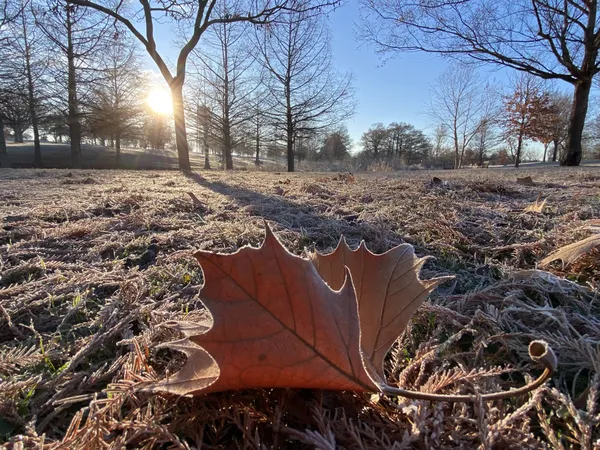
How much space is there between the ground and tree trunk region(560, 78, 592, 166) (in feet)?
30.7

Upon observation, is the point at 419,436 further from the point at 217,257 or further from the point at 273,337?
the point at 217,257

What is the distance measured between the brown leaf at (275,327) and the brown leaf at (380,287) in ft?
0.38

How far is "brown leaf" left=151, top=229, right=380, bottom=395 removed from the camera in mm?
417

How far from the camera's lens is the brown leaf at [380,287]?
1.76 ft

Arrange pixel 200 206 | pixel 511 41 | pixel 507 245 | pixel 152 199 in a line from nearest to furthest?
pixel 507 245 < pixel 200 206 < pixel 152 199 < pixel 511 41

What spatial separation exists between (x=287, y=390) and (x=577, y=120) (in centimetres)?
1146

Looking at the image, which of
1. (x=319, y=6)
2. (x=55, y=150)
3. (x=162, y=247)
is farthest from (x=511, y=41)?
(x=55, y=150)

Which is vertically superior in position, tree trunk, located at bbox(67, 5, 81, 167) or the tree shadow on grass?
tree trunk, located at bbox(67, 5, 81, 167)

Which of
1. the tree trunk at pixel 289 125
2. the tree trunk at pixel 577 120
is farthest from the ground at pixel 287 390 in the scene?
the tree trunk at pixel 289 125

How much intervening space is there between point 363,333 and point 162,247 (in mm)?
1148

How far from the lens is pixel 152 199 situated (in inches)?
96.2

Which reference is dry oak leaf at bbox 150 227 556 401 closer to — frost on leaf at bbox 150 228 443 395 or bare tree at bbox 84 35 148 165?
frost on leaf at bbox 150 228 443 395

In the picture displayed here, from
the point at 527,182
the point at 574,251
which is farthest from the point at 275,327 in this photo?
the point at 527,182

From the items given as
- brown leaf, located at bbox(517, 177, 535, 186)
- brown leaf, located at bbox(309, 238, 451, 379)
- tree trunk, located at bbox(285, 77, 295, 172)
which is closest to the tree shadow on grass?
brown leaf, located at bbox(309, 238, 451, 379)
